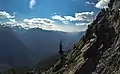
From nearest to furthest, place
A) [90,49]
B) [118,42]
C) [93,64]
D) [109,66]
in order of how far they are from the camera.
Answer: [109,66], [118,42], [93,64], [90,49]

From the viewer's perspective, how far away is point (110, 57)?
79000 millimetres

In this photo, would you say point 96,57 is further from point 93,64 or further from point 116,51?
point 116,51

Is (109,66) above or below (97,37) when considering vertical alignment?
below

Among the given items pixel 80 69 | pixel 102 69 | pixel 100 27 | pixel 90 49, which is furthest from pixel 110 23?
pixel 102 69

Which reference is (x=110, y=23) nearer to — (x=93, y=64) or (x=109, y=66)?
(x=93, y=64)

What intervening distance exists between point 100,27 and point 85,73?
54.7 feet

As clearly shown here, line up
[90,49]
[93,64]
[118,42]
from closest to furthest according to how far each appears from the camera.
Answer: [118,42] < [93,64] < [90,49]

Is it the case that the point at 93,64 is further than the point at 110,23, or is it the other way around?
the point at 110,23

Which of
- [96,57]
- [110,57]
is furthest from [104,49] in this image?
[110,57]

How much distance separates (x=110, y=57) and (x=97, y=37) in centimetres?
1889

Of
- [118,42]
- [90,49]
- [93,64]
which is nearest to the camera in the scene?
[118,42]

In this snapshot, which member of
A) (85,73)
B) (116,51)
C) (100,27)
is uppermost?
(100,27)

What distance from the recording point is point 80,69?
93.1 meters

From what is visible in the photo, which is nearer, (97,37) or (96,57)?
(96,57)
